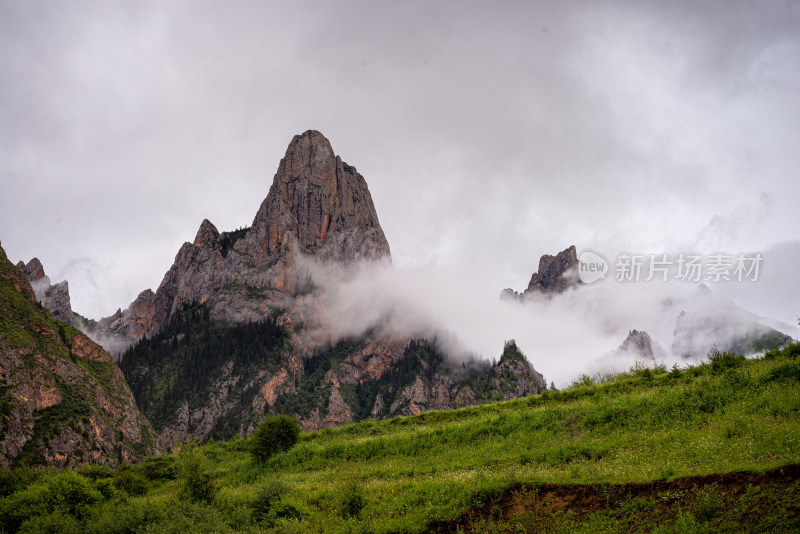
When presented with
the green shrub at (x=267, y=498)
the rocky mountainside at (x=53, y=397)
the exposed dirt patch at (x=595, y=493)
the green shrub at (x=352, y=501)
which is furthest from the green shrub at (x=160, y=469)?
the rocky mountainside at (x=53, y=397)

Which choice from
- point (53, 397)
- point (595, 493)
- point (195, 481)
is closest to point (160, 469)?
point (195, 481)

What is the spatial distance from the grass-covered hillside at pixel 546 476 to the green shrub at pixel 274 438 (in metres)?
2.41

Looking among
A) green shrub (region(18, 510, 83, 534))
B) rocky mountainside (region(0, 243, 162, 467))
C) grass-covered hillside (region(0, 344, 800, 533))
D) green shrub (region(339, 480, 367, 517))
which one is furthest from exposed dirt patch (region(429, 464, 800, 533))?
rocky mountainside (region(0, 243, 162, 467))

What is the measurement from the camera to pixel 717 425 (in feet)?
70.3

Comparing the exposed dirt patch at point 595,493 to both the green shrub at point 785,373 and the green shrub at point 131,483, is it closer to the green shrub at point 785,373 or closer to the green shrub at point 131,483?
the green shrub at point 785,373

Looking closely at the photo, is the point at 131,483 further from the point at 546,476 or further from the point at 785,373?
the point at 785,373

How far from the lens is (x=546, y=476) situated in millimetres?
20297

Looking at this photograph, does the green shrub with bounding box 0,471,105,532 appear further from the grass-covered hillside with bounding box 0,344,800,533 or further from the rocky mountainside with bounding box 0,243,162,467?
the rocky mountainside with bounding box 0,243,162,467

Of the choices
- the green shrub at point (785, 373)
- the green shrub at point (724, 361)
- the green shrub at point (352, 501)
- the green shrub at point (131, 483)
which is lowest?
the green shrub at point (131, 483)

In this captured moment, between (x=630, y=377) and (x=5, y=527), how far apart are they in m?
44.5

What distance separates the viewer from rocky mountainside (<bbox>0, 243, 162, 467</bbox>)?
92625 mm

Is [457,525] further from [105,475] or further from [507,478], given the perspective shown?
[105,475]

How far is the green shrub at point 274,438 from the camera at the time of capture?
Answer: 1649 inches

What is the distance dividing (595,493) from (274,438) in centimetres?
3326
